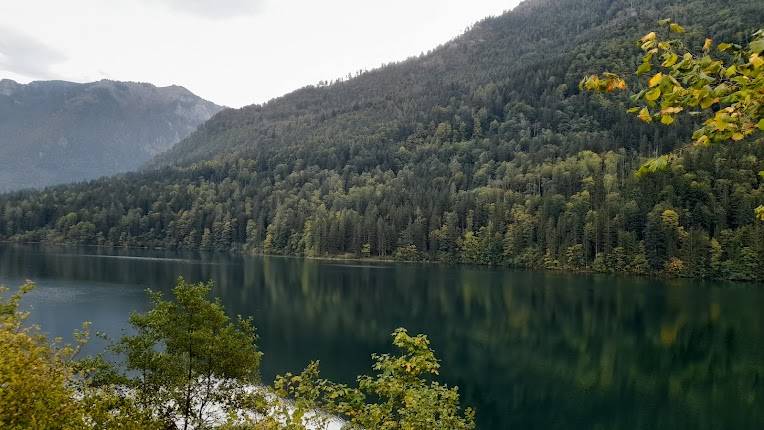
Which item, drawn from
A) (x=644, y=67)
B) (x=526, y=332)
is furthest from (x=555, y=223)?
(x=644, y=67)

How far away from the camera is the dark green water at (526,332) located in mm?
33219

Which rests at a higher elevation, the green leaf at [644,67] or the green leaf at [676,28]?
the green leaf at [676,28]

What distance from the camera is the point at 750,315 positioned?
6359cm

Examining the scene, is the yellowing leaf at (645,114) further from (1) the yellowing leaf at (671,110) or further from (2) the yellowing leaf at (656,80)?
(2) the yellowing leaf at (656,80)

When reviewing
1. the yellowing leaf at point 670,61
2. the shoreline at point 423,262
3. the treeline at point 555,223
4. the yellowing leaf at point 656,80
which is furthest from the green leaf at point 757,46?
the treeline at point 555,223

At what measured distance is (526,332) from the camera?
176ft

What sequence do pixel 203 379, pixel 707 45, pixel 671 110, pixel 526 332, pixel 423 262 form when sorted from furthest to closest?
pixel 423 262, pixel 526 332, pixel 203 379, pixel 707 45, pixel 671 110

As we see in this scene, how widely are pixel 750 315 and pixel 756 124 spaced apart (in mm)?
72018

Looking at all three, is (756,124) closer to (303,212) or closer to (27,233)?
(303,212)

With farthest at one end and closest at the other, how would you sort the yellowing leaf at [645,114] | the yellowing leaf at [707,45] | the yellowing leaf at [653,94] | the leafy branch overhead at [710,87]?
the yellowing leaf at [707,45], the yellowing leaf at [645,114], the yellowing leaf at [653,94], the leafy branch overhead at [710,87]

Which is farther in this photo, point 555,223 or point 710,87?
point 555,223

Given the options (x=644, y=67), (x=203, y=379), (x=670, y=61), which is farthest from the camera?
(x=203, y=379)

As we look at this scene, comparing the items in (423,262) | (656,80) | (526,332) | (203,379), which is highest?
(656,80)

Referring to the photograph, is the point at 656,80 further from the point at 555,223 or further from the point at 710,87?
the point at 555,223
